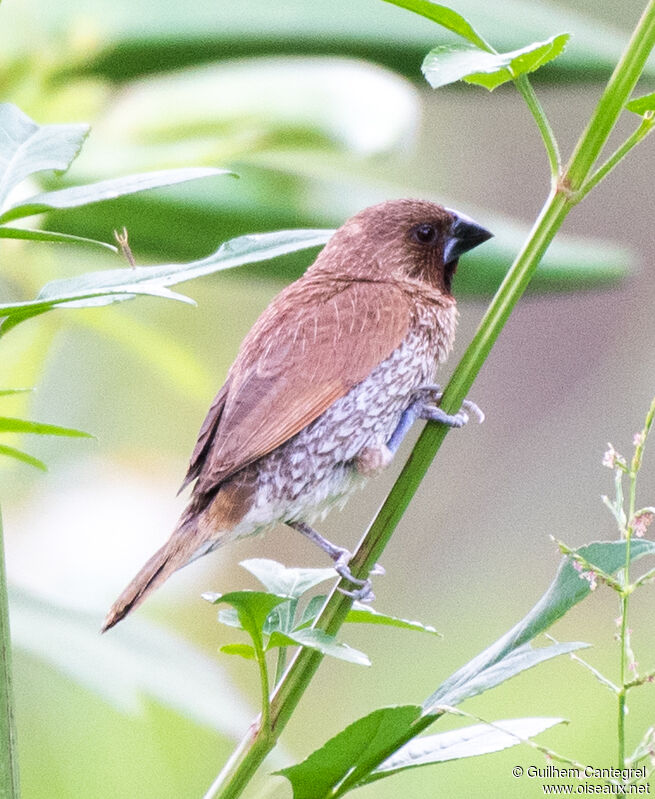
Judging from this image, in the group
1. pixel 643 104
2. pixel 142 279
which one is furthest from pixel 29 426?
pixel 643 104

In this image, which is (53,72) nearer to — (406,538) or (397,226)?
(397,226)

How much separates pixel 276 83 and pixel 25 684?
0.92 m

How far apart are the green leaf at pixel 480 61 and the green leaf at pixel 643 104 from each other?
7cm

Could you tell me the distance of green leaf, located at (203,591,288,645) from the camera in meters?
0.75

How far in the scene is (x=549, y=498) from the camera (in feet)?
12.1

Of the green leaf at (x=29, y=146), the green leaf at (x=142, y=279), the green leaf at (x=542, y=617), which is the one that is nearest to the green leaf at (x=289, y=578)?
the green leaf at (x=542, y=617)

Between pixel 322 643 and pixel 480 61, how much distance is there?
0.40 meters

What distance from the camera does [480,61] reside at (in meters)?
0.80

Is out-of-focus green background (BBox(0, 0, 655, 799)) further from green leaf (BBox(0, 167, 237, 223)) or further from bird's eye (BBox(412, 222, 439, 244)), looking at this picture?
green leaf (BBox(0, 167, 237, 223))

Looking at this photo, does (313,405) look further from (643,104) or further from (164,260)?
(643,104)

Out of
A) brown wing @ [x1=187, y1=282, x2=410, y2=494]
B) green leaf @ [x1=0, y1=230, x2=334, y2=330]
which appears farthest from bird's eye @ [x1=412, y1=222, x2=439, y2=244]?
green leaf @ [x1=0, y1=230, x2=334, y2=330]

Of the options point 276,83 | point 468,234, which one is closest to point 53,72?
point 276,83

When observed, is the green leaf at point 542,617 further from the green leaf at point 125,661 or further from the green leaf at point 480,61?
the green leaf at point 125,661

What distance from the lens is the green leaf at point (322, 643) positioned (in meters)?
0.73
